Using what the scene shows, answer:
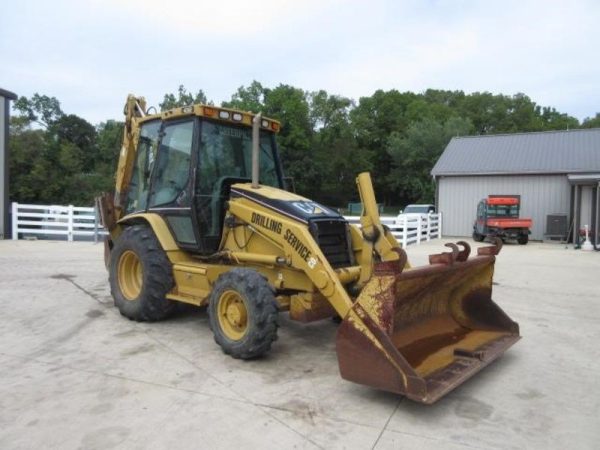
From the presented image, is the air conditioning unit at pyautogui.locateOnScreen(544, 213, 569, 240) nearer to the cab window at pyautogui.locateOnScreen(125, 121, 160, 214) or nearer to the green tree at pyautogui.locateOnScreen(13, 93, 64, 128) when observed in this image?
the cab window at pyautogui.locateOnScreen(125, 121, 160, 214)

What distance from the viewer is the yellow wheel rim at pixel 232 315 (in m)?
4.81

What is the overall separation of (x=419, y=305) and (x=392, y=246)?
2.02 ft

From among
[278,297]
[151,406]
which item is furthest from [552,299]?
[151,406]

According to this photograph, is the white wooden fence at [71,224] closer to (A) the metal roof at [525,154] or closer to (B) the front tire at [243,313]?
(A) the metal roof at [525,154]

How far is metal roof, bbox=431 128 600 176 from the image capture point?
2166 cm

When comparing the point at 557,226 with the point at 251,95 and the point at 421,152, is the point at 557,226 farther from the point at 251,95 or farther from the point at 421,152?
the point at 251,95

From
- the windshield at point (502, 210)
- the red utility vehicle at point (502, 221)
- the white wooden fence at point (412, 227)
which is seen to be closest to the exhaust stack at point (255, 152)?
the white wooden fence at point (412, 227)

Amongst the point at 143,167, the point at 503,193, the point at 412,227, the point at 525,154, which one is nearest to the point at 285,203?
the point at 143,167

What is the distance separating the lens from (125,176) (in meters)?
7.09

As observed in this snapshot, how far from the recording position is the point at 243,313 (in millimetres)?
4801

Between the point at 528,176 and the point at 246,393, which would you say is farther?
the point at 528,176

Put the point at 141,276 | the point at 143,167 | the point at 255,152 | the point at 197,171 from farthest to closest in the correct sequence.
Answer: the point at 143,167, the point at 141,276, the point at 197,171, the point at 255,152

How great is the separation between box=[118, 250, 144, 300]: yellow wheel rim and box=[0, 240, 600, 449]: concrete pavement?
378 millimetres

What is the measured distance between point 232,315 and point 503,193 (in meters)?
20.5
